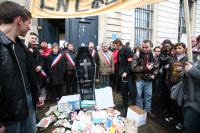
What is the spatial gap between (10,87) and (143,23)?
1213 centimetres

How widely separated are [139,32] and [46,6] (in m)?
10.3

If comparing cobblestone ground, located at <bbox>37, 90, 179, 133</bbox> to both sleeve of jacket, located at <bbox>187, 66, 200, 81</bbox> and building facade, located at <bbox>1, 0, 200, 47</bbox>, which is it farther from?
building facade, located at <bbox>1, 0, 200, 47</bbox>

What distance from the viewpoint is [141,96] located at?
5676 millimetres

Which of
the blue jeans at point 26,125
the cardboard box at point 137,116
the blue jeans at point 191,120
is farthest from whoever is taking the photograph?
the cardboard box at point 137,116

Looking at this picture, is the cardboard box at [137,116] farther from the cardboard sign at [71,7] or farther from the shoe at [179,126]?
the cardboard sign at [71,7]

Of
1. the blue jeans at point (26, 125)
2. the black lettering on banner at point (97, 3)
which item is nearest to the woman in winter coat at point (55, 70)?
the black lettering on banner at point (97, 3)

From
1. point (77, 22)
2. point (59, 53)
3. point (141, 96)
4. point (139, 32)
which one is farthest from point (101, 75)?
point (139, 32)

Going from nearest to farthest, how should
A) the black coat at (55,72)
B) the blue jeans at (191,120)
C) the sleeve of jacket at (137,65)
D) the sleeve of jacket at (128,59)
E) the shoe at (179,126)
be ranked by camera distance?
the blue jeans at (191,120), the shoe at (179,126), the sleeve of jacket at (137,65), the sleeve of jacket at (128,59), the black coat at (55,72)

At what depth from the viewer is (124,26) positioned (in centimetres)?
1193

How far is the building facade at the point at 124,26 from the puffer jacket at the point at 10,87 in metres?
7.04

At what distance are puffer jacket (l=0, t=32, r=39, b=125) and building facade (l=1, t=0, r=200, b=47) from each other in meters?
7.04

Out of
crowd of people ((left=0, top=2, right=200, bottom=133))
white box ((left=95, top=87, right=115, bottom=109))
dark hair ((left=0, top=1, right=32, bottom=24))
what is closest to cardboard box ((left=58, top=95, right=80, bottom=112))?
white box ((left=95, top=87, right=115, bottom=109))

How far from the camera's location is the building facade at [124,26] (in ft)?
34.4

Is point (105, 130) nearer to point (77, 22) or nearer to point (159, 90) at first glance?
point (159, 90)
